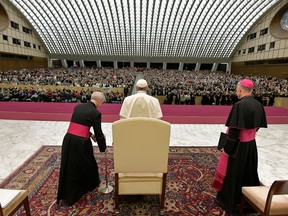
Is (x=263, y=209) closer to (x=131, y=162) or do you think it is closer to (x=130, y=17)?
(x=131, y=162)

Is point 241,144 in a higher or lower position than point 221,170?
higher

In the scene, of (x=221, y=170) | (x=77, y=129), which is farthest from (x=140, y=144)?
(x=221, y=170)

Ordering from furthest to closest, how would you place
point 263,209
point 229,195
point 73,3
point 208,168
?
1. point 73,3
2. point 208,168
3. point 229,195
4. point 263,209

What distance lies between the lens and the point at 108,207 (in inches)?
123

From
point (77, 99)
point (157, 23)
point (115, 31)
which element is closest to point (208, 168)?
point (77, 99)

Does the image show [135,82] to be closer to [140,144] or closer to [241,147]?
[241,147]

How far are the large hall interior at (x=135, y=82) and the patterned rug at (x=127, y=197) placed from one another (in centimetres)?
2

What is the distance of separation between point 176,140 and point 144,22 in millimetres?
38936

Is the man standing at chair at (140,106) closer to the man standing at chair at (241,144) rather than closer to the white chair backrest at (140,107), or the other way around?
the white chair backrest at (140,107)

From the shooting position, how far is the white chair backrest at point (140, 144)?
102 inches

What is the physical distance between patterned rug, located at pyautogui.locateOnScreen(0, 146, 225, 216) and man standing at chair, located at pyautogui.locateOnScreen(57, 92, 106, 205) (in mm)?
238

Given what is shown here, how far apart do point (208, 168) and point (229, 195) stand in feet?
4.70

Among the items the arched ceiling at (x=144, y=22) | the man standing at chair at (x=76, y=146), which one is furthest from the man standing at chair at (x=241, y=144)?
the arched ceiling at (x=144, y=22)

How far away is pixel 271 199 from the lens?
2217 mm
